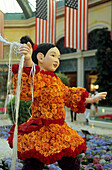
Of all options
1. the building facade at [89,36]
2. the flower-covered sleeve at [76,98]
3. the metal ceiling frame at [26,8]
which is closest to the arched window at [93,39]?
the building facade at [89,36]

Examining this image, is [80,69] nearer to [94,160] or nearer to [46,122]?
[94,160]

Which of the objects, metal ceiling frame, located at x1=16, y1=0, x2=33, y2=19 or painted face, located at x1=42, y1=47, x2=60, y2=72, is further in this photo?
metal ceiling frame, located at x1=16, y1=0, x2=33, y2=19

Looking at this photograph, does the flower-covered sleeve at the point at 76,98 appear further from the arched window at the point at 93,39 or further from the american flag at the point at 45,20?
the arched window at the point at 93,39

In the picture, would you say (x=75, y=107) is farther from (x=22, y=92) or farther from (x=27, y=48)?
(x=27, y=48)

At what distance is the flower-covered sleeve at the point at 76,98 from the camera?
2490 millimetres

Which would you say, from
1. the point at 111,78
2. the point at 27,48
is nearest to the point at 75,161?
the point at 27,48

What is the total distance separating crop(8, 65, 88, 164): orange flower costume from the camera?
2.05m

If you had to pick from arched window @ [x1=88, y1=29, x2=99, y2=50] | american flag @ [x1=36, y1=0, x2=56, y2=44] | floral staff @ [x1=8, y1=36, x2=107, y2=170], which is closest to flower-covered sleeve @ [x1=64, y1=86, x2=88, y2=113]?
floral staff @ [x1=8, y1=36, x2=107, y2=170]

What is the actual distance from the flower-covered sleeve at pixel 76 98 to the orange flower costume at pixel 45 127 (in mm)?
97

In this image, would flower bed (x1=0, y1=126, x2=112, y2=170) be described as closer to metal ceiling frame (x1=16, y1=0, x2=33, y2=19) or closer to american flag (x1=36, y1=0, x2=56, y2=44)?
american flag (x1=36, y1=0, x2=56, y2=44)

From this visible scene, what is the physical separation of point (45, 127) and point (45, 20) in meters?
8.59

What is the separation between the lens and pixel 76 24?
9.13 metres

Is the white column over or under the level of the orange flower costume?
over

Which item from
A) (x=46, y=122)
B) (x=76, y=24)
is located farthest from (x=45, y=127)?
(x=76, y=24)
